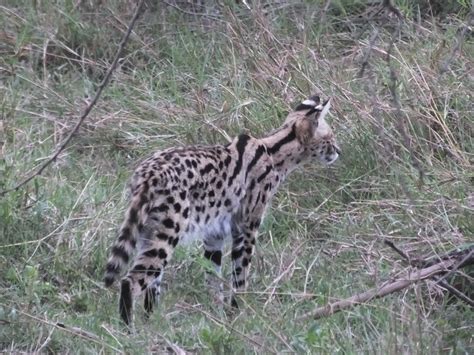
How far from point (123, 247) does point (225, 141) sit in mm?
2136

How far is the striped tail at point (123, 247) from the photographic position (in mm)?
6047

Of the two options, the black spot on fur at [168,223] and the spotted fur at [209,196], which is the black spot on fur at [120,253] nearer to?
the spotted fur at [209,196]

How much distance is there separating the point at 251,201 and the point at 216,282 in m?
0.59

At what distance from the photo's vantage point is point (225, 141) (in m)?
8.13

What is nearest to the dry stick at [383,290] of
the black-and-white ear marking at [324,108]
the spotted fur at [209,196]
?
the spotted fur at [209,196]

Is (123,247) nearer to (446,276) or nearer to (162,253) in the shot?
(162,253)

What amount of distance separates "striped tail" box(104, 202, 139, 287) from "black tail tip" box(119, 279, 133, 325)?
64mm

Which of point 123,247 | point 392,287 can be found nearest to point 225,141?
point 123,247

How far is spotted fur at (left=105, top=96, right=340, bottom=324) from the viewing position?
6.20 m

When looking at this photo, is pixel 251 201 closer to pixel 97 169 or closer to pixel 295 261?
pixel 295 261

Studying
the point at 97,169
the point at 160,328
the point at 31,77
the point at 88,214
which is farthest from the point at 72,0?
the point at 160,328

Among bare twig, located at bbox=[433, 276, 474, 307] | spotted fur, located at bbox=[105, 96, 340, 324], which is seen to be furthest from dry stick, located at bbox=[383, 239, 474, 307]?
spotted fur, located at bbox=[105, 96, 340, 324]

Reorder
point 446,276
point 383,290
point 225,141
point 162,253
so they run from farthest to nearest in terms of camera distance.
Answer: point 225,141 → point 162,253 → point 383,290 → point 446,276

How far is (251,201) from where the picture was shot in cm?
701
